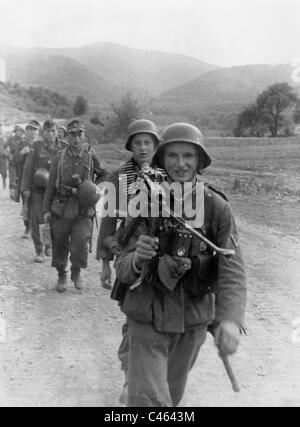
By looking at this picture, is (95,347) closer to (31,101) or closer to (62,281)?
(62,281)

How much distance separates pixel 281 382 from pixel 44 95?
6836 millimetres

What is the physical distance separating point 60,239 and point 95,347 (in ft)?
5.92

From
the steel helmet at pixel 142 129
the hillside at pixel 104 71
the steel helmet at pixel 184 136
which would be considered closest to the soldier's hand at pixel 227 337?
the steel helmet at pixel 184 136

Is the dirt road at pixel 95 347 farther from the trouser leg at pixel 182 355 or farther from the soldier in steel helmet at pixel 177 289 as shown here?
the soldier in steel helmet at pixel 177 289

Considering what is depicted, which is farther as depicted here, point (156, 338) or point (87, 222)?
point (87, 222)

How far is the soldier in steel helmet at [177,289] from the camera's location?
255cm

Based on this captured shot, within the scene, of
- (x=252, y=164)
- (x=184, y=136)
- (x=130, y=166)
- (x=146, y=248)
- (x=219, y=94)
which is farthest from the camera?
(x=252, y=164)

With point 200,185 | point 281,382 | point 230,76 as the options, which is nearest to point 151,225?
point 200,185

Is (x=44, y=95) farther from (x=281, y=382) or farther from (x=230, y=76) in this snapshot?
(x=281, y=382)

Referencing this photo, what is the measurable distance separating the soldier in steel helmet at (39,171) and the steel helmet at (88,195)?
1300 mm

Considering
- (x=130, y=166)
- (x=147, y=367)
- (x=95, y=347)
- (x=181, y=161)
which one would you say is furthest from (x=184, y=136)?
(x=95, y=347)

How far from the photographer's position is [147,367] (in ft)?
8.41

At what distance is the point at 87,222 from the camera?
609 centimetres

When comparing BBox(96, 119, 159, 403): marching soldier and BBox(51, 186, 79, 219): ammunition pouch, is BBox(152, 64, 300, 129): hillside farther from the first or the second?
BBox(96, 119, 159, 403): marching soldier
